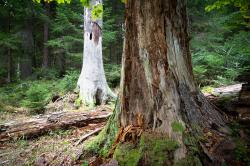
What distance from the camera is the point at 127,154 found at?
3479mm

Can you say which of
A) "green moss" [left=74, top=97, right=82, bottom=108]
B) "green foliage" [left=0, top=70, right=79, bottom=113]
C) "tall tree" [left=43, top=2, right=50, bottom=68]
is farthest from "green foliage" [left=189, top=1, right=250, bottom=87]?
"tall tree" [left=43, top=2, right=50, bottom=68]

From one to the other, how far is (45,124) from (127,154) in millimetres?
2662

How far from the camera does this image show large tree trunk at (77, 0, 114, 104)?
8516mm

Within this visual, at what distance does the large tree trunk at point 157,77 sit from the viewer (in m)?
3.59

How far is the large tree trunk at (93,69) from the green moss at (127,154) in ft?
16.0

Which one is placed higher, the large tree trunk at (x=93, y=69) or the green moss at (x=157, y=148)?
the large tree trunk at (x=93, y=69)

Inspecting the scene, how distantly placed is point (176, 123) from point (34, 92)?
17.9 ft

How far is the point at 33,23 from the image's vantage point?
57.3 feet

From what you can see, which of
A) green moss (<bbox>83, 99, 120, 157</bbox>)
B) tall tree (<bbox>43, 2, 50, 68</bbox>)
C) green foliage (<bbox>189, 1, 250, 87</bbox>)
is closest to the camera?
green moss (<bbox>83, 99, 120, 157</bbox>)

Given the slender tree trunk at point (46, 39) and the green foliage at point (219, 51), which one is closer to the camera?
the green foliage at point (219, 51)

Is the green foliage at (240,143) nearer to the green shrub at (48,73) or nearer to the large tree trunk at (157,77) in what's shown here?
the large tree trunk at (157,77)

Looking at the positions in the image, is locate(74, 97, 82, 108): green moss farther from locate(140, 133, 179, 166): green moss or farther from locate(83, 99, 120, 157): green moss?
locate(140, 133, 179, 166): green moss

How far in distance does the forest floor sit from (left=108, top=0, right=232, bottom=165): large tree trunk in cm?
84

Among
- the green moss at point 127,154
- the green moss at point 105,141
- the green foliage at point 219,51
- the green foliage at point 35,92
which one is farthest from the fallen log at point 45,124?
the green foliage at point 219,51
